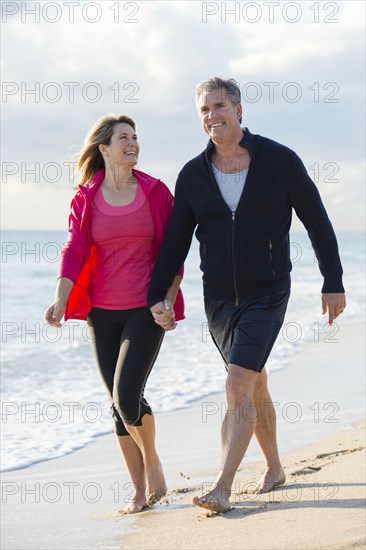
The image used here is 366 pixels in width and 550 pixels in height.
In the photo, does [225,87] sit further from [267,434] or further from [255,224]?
[267,434]

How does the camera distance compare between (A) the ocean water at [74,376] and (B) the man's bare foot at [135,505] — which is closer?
(B) the man's bare foot at [135,505]

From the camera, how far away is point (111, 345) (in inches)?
184

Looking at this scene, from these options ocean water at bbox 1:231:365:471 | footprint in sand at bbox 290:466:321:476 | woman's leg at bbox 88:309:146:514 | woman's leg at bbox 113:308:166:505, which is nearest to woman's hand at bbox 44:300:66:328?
woman's leg at bbox 88:309:146:514

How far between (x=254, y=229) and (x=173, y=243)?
0.45 meters

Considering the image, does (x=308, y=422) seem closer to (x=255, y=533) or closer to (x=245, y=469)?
(x=245, y=469)

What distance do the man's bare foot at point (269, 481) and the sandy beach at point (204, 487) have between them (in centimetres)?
4

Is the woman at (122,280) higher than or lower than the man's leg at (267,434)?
higher

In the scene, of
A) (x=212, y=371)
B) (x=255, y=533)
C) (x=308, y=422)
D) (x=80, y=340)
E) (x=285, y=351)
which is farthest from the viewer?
(x=80, y=340)

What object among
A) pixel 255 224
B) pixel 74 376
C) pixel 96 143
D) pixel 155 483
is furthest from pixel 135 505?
pixel 74 376

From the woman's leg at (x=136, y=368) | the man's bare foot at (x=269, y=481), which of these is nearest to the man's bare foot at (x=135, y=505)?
the woman's leg at (x=136, y=368)

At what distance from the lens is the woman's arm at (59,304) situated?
459 cm

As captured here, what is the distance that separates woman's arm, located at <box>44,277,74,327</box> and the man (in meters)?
0.47

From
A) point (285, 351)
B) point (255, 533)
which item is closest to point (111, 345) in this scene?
point (255, 533)

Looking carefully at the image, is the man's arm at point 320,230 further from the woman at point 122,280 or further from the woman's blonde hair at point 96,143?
the woman's blonde hair at point 96,143
